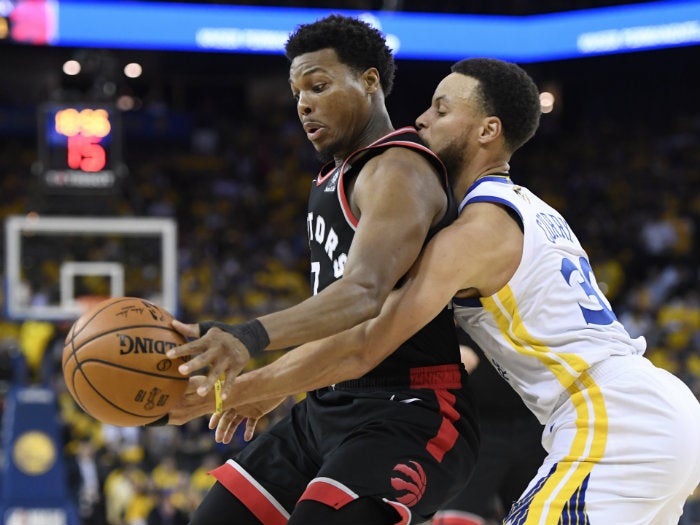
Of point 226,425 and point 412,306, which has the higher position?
point 412,306

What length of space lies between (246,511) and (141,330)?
2.62ft

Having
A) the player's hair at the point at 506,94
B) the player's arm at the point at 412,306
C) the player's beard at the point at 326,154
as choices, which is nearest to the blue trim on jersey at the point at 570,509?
the player's arm at the point at 412,306

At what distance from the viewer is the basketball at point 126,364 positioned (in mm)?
2746

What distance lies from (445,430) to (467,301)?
0.38 m

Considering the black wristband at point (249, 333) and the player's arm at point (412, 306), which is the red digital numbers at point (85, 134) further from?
the black wristband at point (249, 333)

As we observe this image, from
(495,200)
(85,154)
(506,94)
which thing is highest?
(506,94)

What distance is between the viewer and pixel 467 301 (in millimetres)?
3172

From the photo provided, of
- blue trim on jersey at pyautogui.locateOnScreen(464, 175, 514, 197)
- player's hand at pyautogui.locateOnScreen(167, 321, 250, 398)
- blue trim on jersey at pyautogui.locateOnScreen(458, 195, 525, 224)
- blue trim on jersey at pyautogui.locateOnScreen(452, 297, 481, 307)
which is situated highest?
blue trim on jersey at pyautogui.locateOnScreen(464, 175, 514, 197)

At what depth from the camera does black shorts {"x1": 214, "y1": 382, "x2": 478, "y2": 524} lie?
116 inches

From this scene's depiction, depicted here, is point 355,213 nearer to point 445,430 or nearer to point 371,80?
point 371,80

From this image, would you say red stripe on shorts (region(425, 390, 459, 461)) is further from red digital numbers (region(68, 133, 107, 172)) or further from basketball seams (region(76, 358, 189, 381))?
red digital numbers (region(68, 133, 107, 172))

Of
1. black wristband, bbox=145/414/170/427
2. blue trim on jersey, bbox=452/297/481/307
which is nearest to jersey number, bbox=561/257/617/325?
blue trim on jersey, bbox=452/297/481/307

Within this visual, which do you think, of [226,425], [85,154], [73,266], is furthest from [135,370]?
[73,266]

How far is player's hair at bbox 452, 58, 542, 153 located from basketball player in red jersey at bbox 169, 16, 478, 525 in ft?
0.94
